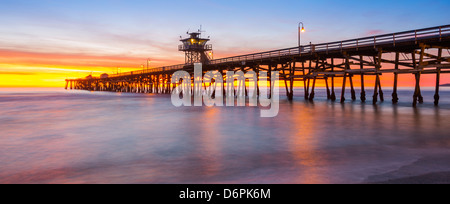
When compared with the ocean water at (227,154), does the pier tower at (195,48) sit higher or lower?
higher

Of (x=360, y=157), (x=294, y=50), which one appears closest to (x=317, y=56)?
(x=294, y=50)

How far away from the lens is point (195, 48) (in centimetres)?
6562

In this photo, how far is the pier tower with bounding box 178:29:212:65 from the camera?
6581 cm

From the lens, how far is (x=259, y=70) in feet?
120

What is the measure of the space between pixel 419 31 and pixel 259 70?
18854 millimetres

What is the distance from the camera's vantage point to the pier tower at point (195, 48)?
216 ft

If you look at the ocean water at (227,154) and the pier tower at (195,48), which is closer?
the ocean water at (227,154)

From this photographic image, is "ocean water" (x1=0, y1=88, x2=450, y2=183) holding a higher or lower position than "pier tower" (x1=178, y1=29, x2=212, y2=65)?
lower

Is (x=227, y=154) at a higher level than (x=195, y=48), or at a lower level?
lower

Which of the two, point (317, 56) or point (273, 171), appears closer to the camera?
point (273, 171)

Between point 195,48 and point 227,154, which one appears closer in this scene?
point 227,154

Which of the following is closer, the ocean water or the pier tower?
the ocean water
